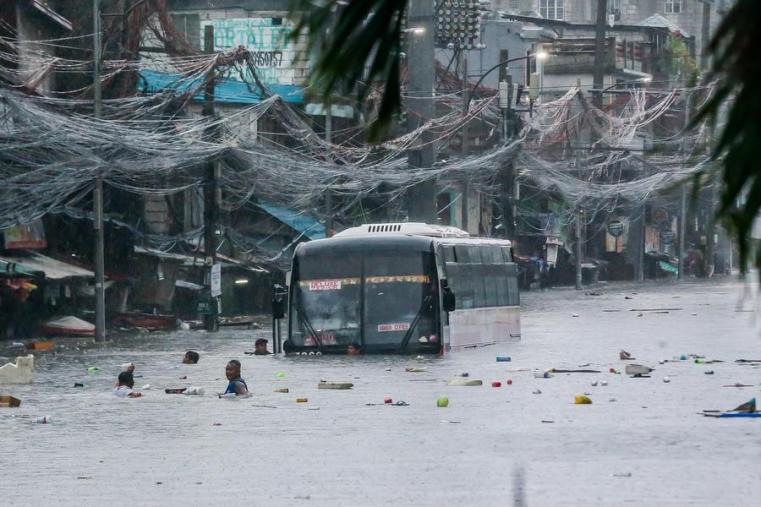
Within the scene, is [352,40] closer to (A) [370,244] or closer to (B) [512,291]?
(A) [370,244]

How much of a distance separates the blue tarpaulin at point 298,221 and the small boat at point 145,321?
6.55 m

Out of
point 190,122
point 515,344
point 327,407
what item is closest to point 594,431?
point 327,407

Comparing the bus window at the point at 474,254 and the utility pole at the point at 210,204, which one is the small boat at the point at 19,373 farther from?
the utility pole at the point at 210,204

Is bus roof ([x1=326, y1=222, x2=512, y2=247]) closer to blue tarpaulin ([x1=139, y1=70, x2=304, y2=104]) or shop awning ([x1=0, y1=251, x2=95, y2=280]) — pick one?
shop awning ([x1=0, y1=251, x2=95, y2=280])

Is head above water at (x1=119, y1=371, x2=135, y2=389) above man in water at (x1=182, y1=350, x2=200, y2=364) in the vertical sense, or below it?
above

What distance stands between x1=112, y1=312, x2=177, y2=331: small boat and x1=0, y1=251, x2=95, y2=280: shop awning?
1813 millimetres

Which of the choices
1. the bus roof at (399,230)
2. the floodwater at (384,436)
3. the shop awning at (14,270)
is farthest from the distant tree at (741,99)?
the shop awning at (14,270)

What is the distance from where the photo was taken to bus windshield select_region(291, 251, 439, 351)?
2873 centimetres

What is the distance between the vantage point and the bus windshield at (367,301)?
28734 mm

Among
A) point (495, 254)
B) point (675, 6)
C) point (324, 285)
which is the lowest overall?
point (324, 285)

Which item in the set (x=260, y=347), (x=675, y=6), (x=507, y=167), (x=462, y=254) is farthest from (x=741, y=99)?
(x=675, y=6)

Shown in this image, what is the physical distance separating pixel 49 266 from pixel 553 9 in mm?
79422

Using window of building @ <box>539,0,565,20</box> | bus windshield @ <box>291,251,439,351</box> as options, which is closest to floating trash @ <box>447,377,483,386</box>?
bus windshield @ <box>291,251,439,351</box>

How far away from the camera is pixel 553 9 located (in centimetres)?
11181
